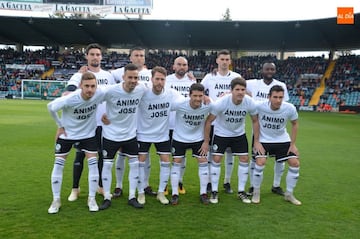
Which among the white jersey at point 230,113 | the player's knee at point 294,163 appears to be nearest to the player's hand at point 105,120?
the white jersey at point 230,113

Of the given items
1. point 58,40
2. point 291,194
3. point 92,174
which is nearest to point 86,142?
point 92,174

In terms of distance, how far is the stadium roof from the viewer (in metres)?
33.3

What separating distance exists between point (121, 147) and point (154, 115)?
2.23 feet

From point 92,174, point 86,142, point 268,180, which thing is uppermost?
point 86,142

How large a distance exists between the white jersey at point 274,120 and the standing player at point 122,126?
1.91 meters

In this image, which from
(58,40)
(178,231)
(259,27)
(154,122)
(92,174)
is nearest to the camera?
(178,231)

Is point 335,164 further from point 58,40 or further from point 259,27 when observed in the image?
point 58,40

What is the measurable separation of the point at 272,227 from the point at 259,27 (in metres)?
31.9

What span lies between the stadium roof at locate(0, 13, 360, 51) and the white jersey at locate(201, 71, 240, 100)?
27.8 metres

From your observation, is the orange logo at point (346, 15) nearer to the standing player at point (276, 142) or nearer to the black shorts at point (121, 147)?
the standing player at point (276, 142)

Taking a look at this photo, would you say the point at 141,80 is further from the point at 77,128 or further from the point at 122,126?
the point at 77,128

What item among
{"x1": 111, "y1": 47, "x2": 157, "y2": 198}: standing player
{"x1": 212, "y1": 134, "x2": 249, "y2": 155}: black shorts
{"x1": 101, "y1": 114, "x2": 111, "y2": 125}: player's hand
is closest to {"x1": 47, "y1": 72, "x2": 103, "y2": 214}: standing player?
{"x1": 101, "y1": 114, "x2": 111, "y2": 125}: player's hand

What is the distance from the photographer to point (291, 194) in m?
5.60

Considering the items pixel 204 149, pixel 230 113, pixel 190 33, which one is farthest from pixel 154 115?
pixel 190 33
